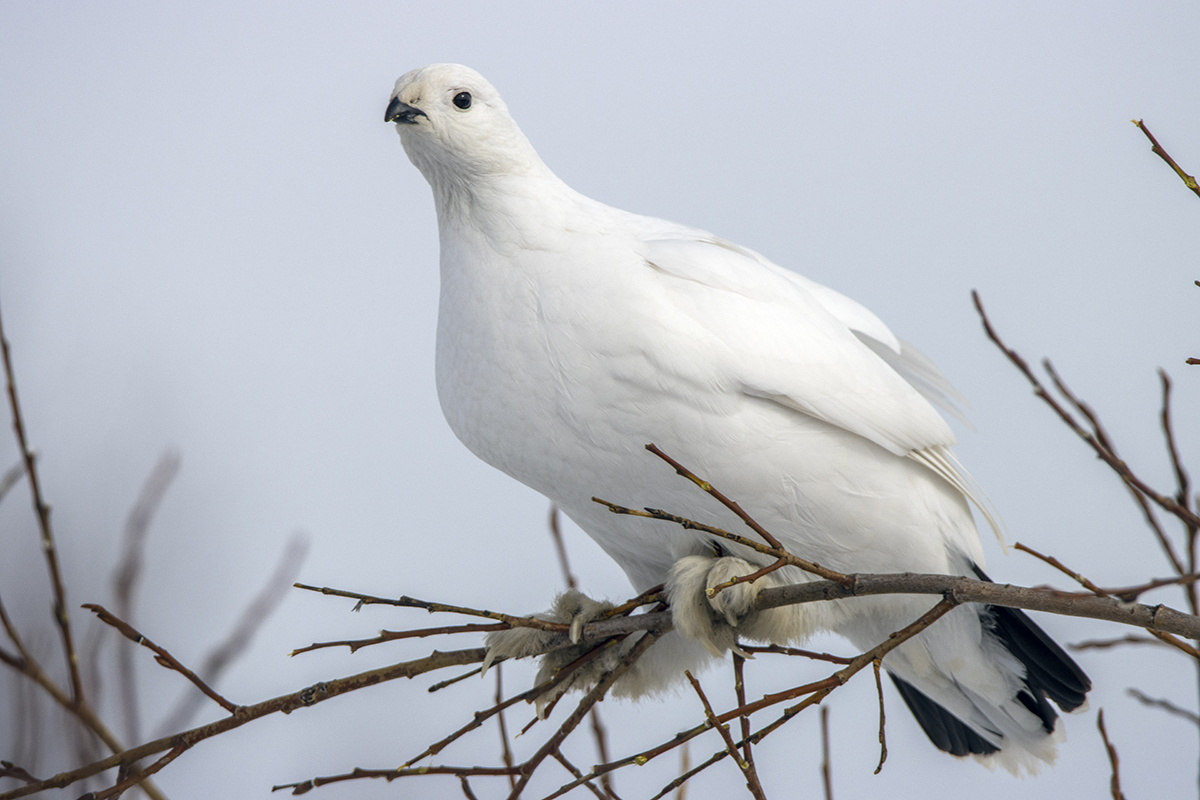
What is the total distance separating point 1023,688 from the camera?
188 centimetres

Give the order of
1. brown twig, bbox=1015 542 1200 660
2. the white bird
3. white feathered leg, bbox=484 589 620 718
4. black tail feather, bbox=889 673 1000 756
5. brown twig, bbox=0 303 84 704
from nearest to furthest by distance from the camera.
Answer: brown twig, bbox=1015 542 1200 660 → brown twig, bbox=0 303 84 704 → the white bird → white feathered leg, bbox=484 589 620 718 → black tail feather, bbox=889 673 1000 756

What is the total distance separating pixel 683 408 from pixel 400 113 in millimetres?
725

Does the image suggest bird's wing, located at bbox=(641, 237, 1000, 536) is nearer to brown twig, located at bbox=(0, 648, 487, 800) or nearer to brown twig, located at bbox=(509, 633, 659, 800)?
brown twig, located at bbox=(509, 633, 659, 800)

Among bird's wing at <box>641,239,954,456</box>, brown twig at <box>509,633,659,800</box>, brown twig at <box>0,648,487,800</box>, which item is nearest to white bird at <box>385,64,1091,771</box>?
bird's wing at <box>641,239,954,456</box>

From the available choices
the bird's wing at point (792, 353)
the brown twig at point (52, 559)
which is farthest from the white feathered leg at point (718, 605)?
the brown twig at point (52, 559)

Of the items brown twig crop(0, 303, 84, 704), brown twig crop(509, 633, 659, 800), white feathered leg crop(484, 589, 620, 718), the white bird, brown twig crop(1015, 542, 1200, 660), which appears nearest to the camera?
brown twig crop(1015, 542, 1200, 660)

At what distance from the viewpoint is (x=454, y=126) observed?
177 cm

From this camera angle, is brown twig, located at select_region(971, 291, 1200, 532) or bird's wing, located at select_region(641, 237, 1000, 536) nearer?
brown twig, located at select_region(971, 291, 1200, 532)

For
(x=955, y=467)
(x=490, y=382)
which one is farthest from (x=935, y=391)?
(x=490, y=382)

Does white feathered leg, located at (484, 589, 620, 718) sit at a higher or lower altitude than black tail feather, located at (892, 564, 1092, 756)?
higher

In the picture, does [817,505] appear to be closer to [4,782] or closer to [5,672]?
[5,672]

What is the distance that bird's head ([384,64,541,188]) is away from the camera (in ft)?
5.71

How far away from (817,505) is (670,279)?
451 mm

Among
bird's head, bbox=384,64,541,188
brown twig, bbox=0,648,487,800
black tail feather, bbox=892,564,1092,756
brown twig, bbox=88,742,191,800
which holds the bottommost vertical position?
black tail feather, bbox=892,564,1092,756
